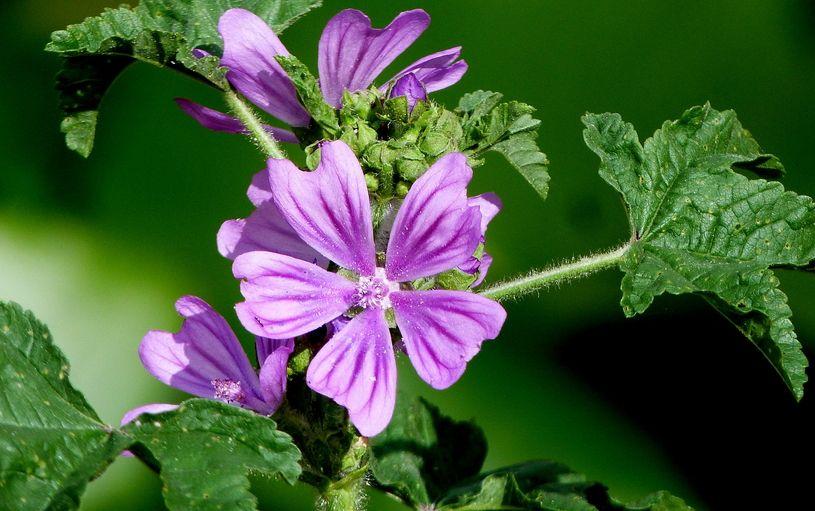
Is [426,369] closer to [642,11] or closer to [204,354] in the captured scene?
[204,354]

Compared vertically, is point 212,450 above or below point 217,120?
below

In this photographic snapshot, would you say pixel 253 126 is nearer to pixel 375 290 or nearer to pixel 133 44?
pixel 133 44

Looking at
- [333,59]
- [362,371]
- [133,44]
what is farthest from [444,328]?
[133,44]

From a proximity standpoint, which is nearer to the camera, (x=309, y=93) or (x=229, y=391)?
(x=309, y=93)

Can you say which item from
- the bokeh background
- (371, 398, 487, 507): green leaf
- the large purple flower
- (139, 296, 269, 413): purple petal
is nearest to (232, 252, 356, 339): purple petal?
the large purple flower

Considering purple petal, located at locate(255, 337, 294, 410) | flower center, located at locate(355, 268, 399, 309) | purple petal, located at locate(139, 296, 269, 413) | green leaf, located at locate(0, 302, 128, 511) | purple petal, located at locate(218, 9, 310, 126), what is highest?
purple petal, located at locate(218, 9, 310, 126)

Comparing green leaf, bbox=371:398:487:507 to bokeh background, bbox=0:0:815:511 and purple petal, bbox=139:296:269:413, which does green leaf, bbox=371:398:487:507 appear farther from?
bokeh background, bbox=0:0:815:511

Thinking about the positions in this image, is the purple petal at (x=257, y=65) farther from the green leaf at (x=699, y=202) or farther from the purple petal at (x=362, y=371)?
the green leaf at (x=699, y=202)

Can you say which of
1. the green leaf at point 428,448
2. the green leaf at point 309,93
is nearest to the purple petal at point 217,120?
the green leaf at point 309,93
